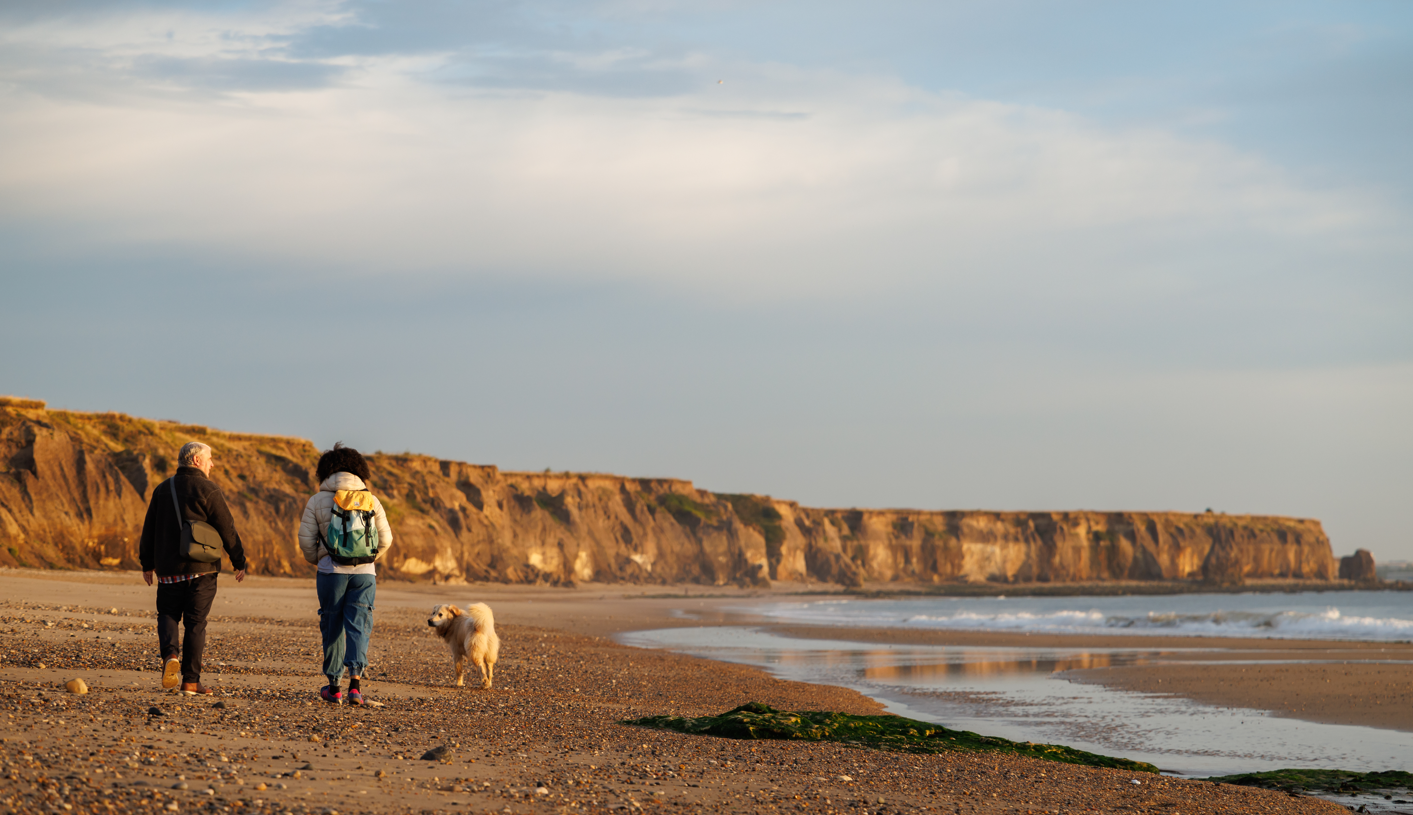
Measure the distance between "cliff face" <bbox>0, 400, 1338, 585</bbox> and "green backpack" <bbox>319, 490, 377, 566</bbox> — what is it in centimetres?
2913

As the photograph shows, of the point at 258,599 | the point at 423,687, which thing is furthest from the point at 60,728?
the point at 258,599

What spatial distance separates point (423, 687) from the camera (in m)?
10.2

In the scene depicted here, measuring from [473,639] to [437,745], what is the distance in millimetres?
4565

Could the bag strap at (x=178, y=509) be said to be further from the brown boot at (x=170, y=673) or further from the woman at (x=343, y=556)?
the brown boot at (x=170, y=673)

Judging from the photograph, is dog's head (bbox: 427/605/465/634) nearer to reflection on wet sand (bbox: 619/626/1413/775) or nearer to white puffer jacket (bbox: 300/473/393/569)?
white puffer jacket (bbox: 300/473/393/569)

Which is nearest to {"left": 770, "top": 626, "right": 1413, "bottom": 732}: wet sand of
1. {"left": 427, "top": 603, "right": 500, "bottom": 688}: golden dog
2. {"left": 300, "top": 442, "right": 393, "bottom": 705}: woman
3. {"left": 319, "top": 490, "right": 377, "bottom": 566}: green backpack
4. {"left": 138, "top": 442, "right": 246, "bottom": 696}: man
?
{"left": 427, "top": 603, "right": 500, "bottom": 688}: golden dog

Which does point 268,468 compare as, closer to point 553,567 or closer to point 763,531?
point 553,567

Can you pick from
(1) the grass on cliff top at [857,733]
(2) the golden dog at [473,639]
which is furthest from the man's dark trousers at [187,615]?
(2) the golden dog at [473,639]

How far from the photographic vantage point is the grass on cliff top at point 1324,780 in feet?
27.0

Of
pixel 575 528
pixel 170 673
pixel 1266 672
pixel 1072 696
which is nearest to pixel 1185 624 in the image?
pixel 1266 672

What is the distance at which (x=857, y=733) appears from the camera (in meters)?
8.64

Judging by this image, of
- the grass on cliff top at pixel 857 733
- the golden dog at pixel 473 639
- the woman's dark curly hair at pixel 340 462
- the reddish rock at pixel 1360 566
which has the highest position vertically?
the woman's dark curly hair at pixel 340 462

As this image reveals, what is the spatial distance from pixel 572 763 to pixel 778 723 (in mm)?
2585

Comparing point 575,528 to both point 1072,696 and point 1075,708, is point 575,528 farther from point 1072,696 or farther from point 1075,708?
point 1075,708
